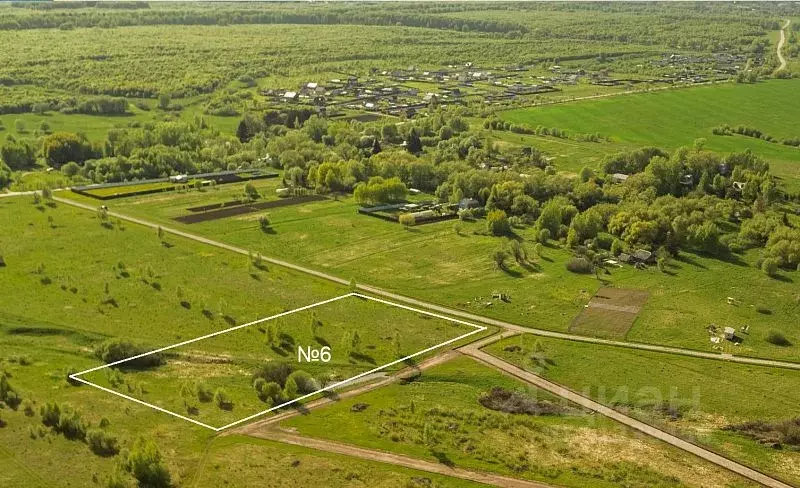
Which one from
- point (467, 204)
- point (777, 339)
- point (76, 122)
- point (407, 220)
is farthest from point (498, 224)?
point (76, 122)

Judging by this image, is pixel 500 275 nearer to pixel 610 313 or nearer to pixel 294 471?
pixel 610 313

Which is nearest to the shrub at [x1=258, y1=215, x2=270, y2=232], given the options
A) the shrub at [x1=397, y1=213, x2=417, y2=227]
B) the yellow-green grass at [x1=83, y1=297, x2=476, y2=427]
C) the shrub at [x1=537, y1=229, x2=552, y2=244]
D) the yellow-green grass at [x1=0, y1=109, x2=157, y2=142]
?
the shrub at [x1=397, y1=213, x2=417, y2=227]

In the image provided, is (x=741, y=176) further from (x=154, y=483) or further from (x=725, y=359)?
(x=154, y=483)

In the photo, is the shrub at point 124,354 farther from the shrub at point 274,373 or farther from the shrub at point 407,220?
the shrub at point 407,220

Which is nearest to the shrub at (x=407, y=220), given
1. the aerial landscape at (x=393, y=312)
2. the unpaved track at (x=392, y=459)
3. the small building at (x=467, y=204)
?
the aerial landscape at (x=393, y=312)

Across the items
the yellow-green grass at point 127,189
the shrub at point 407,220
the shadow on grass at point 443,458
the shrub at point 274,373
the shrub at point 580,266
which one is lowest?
the shadow on grass at point 443,458
